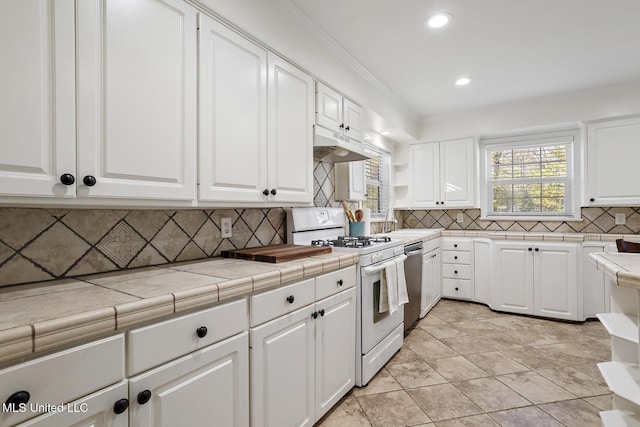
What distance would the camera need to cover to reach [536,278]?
3465 mm

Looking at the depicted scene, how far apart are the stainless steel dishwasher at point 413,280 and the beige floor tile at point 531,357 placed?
2.55 ft

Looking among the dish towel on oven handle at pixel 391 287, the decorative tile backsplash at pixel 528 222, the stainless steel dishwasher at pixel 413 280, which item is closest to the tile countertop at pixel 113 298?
the dish towel on oven handle at pixel 391 287

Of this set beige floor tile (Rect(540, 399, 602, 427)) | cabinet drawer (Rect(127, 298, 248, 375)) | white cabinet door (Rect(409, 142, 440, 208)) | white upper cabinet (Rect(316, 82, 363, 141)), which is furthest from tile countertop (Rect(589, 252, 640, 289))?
white cabinet door (Rect(409, 142, 440, 208))

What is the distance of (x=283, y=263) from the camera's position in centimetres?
162

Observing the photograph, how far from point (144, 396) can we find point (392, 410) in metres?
1.50

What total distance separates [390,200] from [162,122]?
3597 mm

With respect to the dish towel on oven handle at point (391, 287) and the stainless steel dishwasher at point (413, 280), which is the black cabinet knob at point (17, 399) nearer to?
the dish towel on oven handle at point (391, 287)

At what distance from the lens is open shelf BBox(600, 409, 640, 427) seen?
1.40 meters

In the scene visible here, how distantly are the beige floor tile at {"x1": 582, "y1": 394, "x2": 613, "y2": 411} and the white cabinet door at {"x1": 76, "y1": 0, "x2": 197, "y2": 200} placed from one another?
8.61 feet

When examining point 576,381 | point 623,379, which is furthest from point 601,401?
point 623,379

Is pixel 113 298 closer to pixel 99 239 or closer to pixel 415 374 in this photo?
pixel 99 239

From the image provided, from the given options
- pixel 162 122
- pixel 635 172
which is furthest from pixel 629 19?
pixel 162 122

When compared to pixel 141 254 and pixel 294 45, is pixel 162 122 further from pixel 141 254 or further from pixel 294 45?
pixel 294 45

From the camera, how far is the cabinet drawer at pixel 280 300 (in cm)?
131
